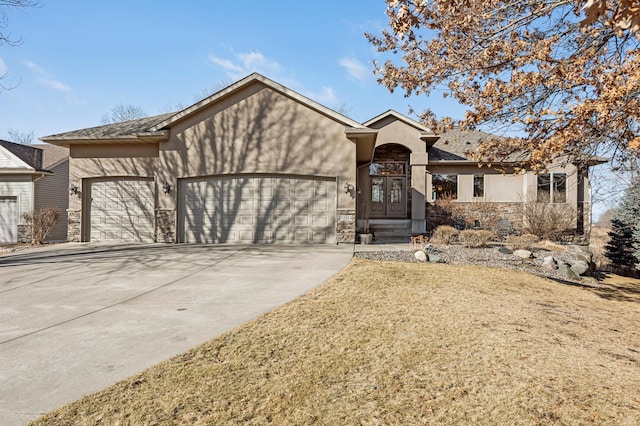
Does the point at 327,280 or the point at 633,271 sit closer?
the point at 327,280

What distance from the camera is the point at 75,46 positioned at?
42.6 feet

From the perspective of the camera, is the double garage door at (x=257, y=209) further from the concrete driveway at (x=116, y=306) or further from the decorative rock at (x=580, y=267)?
the decorative rock at (x=580, y=267)

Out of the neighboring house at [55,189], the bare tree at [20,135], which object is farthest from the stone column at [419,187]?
the bare tree at [20,135]

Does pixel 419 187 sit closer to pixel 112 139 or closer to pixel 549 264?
pixel 549 264

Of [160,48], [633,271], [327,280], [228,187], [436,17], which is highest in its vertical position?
[160,48]

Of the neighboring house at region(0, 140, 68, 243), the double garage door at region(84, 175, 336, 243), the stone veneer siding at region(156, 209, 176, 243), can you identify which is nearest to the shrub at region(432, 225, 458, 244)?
the double garage door at region(84, 175, 336, 243)

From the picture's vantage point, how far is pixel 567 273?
31.4 feet

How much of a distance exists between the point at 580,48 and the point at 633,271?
42.6 feet

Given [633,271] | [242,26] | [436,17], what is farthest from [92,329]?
[633,271]

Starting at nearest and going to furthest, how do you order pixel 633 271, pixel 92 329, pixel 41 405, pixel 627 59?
pixel 41 405
pixel 92 329
pixel 627 59
pixel 633 271

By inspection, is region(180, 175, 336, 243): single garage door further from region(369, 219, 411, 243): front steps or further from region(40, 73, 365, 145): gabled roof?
region(369, 219, 411, 243): front steps

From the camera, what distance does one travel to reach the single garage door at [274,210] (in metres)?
11.9

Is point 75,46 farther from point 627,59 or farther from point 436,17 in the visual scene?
point 627,59

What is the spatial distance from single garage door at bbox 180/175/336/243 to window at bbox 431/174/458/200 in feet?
26.6
